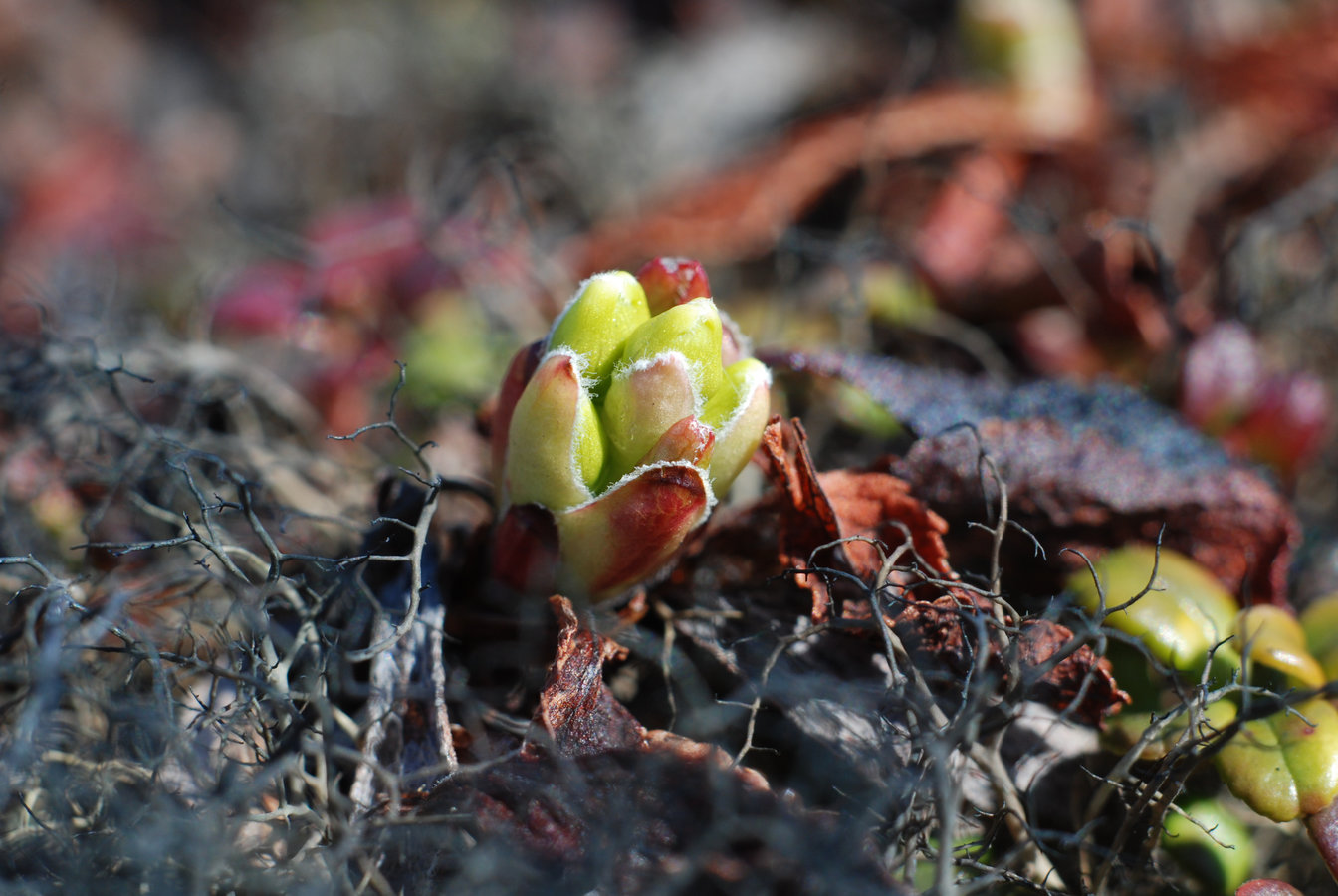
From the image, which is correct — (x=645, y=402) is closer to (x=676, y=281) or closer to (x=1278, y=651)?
(x=676, y=281)

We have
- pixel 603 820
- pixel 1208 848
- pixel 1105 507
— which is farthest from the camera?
pixel 1105 507

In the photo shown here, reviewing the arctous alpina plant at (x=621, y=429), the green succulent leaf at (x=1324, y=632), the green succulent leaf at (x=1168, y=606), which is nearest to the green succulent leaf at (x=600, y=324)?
the arctous alpina plant at (x=621, y=429)

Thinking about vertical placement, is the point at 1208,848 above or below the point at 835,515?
below

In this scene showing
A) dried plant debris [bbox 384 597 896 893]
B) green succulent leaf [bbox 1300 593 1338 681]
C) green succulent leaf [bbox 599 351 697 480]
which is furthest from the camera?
green succulent leaf [bbox 1300 593 1338 681]

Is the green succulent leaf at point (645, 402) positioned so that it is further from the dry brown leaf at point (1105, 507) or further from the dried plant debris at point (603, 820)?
the dry brown leaf at point (1105, 507)

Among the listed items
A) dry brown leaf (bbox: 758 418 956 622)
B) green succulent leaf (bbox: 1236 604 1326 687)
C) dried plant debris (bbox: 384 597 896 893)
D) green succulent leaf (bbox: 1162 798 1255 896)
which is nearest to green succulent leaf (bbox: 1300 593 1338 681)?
green succulent leaf (bbox: 1236 604 1326 687)

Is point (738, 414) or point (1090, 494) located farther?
point (1090, 494)

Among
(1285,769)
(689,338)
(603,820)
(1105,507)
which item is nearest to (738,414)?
(689,338)

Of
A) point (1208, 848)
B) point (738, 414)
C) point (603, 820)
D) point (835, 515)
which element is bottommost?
point (1208, 848)

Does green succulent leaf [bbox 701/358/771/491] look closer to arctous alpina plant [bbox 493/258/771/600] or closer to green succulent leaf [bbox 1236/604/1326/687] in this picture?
arctous alpina plant [bbox 493/258/771/600]
